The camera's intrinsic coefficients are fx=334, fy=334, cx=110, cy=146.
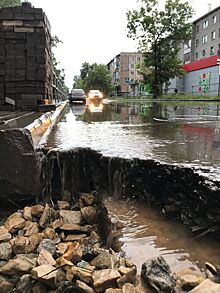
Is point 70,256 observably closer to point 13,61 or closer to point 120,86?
point 13,61

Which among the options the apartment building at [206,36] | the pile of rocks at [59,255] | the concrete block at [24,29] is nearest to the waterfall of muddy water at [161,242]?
the pile of rocks at [59,255]

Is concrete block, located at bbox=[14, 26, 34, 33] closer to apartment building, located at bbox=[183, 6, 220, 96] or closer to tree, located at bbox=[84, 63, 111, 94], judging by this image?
apartment building, located at bbox=[183, 6, 220, 96]

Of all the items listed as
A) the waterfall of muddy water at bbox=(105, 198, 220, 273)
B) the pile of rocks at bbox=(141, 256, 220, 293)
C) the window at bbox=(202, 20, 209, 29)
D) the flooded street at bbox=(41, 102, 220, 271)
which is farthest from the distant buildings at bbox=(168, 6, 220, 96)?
the pile of rocks at bbox=(141, 256, 220, 293)

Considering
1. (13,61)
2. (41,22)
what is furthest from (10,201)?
(41,22)

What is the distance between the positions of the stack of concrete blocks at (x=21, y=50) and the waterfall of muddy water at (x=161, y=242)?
20.7 feet

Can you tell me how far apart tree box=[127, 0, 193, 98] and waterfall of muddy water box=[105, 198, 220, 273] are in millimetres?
33778

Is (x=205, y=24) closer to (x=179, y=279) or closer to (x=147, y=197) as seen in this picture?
(x=147, y=197)

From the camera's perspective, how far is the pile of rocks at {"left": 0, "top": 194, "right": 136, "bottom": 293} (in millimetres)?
2393

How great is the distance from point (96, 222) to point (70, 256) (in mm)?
1062

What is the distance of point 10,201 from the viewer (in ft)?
14.6

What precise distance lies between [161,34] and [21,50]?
95.5 ft

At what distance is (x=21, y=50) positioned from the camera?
28.8ft

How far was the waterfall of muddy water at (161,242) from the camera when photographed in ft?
8.66

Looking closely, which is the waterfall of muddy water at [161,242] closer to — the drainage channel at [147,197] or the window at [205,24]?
the drainage channel at [147,197]
